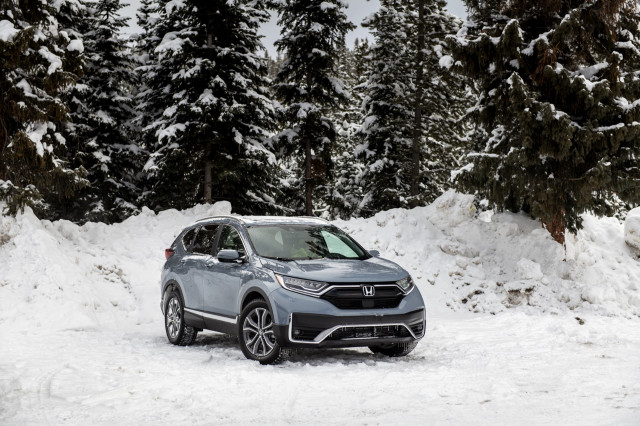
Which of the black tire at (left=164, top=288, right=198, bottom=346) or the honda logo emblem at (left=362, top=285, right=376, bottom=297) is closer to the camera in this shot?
the honda logo emblem at (left=362, top=285, right=376, bottom=297)

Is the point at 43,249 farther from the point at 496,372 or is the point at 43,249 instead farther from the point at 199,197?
the point at 199,197

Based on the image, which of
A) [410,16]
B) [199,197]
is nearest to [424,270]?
[199,197]

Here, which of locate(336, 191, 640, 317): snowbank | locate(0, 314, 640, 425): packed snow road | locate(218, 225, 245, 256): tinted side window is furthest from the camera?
locate(336, 191, 640, 317): snowbank

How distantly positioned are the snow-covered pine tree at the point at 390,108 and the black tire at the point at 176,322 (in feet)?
59.0

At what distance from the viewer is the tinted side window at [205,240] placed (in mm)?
10078

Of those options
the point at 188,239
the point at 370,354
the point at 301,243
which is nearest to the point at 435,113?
the point at 188,239

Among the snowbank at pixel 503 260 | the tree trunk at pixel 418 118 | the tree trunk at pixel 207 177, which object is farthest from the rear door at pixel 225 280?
the tree trunk at pixel 418 118

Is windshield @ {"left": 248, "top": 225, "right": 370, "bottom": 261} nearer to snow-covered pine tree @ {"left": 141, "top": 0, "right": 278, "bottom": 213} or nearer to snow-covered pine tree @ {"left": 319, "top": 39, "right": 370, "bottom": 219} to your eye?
snow-covered pine tree @ {"left": 141, "top": 0, "right": 278, "bottom": 213}

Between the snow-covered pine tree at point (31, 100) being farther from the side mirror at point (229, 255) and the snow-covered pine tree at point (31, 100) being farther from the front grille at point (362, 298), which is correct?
the front grille at point (362, 298)

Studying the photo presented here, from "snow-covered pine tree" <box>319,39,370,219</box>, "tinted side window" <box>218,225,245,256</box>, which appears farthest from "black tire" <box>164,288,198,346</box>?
"snow-covered pine tree" <box>319,39,370,219</box>

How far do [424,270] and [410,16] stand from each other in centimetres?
1509

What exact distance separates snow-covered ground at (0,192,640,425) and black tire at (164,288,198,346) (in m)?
0.25

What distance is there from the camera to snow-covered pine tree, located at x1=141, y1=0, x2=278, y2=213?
74.4 feet

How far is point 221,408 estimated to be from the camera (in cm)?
594
